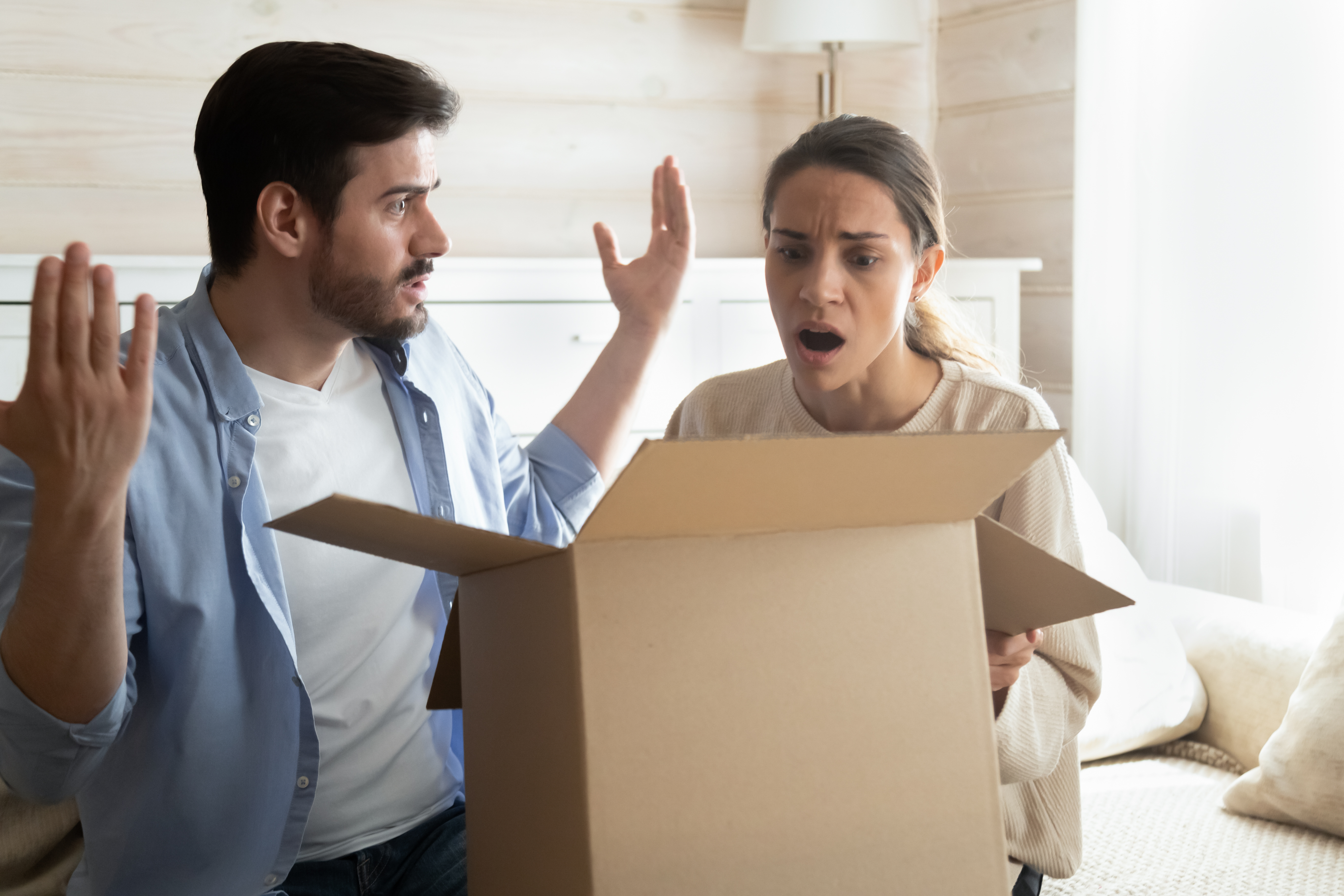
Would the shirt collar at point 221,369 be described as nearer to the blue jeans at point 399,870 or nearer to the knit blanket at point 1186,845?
the blue jeans at point 399,870

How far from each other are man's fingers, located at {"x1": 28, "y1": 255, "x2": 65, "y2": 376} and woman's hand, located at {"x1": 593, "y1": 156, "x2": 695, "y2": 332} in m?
0.81

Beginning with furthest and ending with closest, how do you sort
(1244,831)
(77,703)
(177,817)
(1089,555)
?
1. (1089,555)
2. (1244,831)
3. (177,817)
4. (77,703)

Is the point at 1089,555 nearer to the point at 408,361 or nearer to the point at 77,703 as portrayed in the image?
the point at 408,361

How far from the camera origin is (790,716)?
2.11ft

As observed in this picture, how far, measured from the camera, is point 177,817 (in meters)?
1.07

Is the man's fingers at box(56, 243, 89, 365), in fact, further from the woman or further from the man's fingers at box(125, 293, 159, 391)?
Answer: the woman

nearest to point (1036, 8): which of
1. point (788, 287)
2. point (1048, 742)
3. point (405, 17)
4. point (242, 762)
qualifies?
point (405, 17)

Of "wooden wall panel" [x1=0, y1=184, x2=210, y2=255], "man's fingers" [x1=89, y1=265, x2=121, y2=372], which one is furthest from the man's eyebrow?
"wooden wall panel" [x1=0, y1=184, x2=210, y2=255]

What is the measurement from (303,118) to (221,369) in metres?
0.27

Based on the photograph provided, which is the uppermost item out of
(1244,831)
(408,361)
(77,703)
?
(408,361)

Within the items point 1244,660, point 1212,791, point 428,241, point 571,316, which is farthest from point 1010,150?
point 428,241

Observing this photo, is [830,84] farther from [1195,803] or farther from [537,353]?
[1195,803]

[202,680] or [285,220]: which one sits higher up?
[285,220]

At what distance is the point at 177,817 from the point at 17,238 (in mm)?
1758
